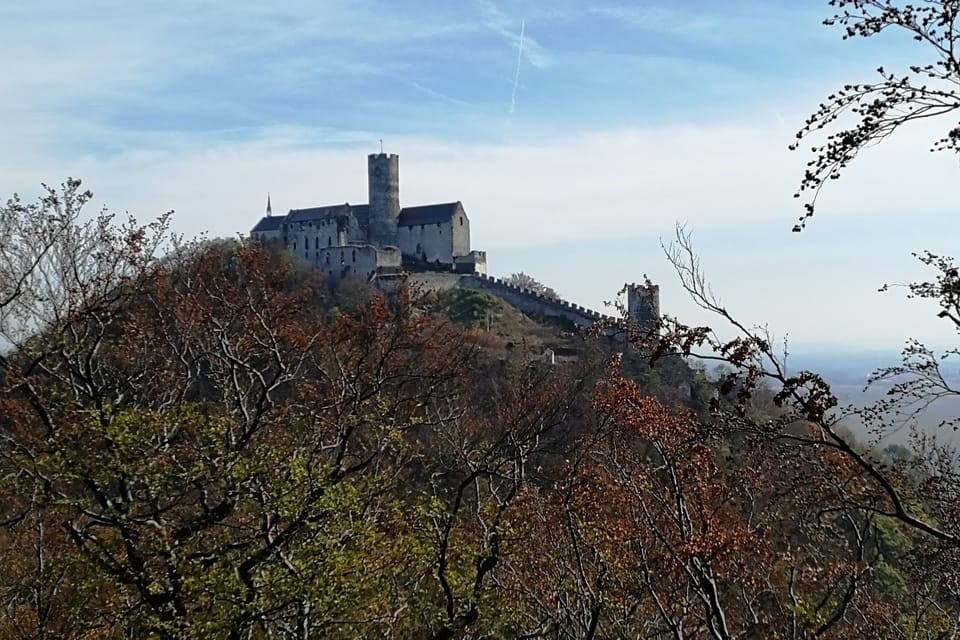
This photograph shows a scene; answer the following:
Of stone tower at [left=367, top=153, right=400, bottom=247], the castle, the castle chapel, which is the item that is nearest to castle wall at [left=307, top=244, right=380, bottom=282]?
the castle

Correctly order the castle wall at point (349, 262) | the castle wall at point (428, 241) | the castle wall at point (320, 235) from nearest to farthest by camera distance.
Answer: the castle wall at point (349, 262) → the castle wall at point (320, 235) → the castle wall at point (428, 241)

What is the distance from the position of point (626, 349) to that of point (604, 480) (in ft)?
111

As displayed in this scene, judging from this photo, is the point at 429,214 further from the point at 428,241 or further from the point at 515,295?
the point at 515,295

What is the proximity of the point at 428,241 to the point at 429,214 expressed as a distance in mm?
2027

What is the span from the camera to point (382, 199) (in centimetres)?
6119

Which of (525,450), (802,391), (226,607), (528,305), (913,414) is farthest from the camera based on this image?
(528,305)

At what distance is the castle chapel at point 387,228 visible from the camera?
5834cm

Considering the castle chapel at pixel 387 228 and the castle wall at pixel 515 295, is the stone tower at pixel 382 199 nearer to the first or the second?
the castle chapel at pixel 387 228

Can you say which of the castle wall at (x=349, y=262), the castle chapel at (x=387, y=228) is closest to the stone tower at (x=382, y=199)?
the castle chapel at (x=387, y=228)

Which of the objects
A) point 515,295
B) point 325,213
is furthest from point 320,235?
point 515,295

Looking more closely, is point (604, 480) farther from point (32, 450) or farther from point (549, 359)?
point (549, 359)

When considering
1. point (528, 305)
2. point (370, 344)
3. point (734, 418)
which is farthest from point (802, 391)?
point (528, 305)

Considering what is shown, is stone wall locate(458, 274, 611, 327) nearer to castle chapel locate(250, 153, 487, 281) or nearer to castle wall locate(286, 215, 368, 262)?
castle chapel locate(250, 153, 487, 281)

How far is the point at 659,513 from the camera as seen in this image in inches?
415
